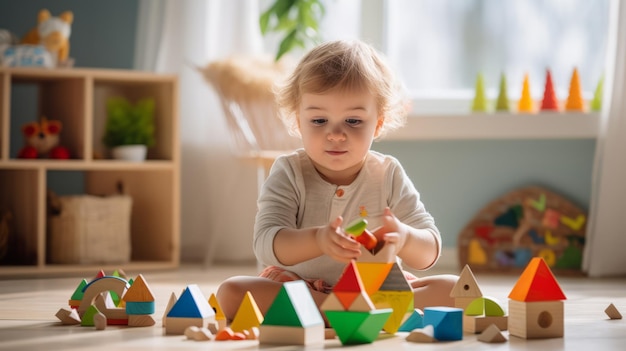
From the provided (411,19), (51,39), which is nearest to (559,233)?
(411,19)

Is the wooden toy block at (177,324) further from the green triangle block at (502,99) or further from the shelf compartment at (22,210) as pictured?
the green triangle block at (502,99)

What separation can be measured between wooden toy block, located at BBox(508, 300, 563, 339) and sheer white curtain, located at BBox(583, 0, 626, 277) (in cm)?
164

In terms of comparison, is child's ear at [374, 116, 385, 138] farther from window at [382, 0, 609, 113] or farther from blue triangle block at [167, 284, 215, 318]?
window at [382, 0, 609, 113]

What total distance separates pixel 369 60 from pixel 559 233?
67.1 inches

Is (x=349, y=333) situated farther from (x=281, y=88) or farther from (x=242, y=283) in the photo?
(x=281, y=88)

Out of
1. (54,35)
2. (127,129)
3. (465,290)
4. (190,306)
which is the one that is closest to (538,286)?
(465,290)

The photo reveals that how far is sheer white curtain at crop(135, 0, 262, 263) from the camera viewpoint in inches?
135

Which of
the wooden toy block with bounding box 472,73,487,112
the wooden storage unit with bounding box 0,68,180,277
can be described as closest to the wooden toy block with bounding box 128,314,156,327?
the wooden storage unit with bounding box 0,68,180,277

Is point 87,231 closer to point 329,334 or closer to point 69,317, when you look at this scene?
point 69,317

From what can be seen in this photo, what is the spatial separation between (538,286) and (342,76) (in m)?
0.51

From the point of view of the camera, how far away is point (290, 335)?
1302mm

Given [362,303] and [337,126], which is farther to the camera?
[337,126]

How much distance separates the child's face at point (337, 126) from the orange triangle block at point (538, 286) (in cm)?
41

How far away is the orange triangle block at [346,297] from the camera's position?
126 cm
